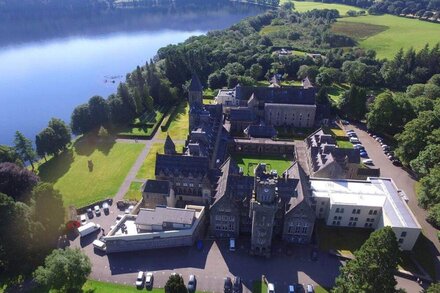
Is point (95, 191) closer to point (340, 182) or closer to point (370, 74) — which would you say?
point (340, 182)

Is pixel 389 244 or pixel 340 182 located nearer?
pixel 389 244

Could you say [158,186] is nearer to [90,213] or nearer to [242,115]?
[90,213]

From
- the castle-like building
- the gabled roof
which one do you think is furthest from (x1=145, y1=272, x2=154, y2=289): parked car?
the gabled roof

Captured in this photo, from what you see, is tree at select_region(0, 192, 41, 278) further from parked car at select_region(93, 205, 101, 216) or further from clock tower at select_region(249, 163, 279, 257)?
clock tower at select_region(249, 163, 279, 257)

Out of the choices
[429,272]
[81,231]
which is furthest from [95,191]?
[429,272]

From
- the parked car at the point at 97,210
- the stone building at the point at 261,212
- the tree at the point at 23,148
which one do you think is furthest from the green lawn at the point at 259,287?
the tree at the point at 23,148

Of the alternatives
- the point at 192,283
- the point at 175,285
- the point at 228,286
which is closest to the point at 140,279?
the point at 175,285
